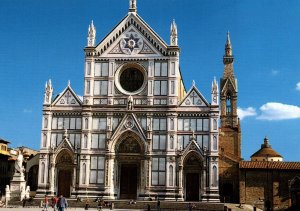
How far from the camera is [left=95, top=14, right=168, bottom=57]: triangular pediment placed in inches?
2037

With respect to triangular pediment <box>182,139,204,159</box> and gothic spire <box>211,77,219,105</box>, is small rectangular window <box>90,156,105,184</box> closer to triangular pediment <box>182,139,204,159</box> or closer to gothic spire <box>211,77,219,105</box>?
triangular pediment <box>182,139,204,159</box>

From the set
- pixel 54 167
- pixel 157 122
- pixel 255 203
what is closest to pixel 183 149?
pixel 157 122

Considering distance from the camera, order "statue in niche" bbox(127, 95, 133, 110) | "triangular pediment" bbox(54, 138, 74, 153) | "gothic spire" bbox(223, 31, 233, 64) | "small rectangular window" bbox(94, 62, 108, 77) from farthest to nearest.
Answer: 1. "gothic spire" bbox(223, 31, 233, 64)
2. "small rectangular window" bbox(94, 62, 108, 77)
3. "triangular pediment" bbox(54, 138, 74, 153)
4. "statue in niche" bbox(127, 95, 133, 110)

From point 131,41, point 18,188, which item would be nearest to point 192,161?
point 131,41

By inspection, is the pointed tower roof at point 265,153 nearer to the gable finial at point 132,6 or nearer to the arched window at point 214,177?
the arched window at point 214,177

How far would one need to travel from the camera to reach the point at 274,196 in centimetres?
5216

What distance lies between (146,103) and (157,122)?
96.4 inches

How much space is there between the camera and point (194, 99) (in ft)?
165

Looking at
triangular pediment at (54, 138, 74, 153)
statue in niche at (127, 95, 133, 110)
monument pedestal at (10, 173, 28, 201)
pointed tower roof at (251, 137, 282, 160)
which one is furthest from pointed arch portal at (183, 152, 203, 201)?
pointed tower roof at (251, 137, 282, 160)

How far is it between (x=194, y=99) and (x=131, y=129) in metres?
7.64

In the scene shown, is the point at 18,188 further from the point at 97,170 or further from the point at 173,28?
the point at 173,28

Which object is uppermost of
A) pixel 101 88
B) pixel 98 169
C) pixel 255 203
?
pixel 101 88

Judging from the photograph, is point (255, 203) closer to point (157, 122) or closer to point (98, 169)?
point (157, 122)

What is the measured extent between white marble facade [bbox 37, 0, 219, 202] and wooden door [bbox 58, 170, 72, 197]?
110 mm
